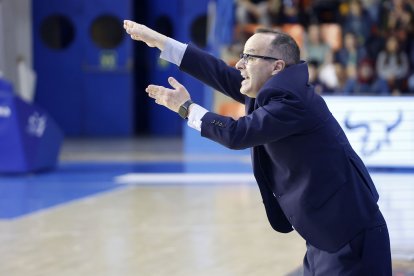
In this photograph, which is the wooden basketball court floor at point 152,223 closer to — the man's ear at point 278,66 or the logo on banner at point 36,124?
the logo on banner at point 36,124

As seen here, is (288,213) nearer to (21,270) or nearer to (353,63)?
(21,270)

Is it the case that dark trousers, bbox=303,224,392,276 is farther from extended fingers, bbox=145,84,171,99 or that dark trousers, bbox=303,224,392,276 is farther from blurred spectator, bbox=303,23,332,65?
blurred spectator, bbox=303,23,332,65

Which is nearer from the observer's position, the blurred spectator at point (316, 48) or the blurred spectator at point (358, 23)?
the blurred spectator at point (316, 48)

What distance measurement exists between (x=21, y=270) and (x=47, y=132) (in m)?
7.22

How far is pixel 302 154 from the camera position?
153 inches

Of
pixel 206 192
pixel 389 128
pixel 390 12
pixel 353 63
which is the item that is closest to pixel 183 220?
pixel 206 192

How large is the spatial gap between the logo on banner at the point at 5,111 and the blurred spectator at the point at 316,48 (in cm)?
687

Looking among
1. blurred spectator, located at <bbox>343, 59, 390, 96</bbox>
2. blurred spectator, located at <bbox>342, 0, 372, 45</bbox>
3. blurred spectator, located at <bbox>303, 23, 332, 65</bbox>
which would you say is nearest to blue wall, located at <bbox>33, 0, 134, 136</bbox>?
blurred spectator, located at <bbox>303, 23, 332, 65</bbox>

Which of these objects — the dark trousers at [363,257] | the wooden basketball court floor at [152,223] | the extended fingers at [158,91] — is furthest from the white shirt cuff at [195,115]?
the wooden basketball court floor at [152,223]

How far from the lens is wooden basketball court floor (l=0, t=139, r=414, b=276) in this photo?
6931 mm

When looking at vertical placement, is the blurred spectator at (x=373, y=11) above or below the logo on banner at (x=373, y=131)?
above

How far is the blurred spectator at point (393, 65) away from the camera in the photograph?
55.6 feet

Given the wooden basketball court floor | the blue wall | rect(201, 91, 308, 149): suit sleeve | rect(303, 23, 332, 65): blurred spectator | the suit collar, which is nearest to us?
rect(201, 91, 308, 149): suit sleeve

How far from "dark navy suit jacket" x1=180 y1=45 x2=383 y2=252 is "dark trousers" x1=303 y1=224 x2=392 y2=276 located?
4 centimetres
